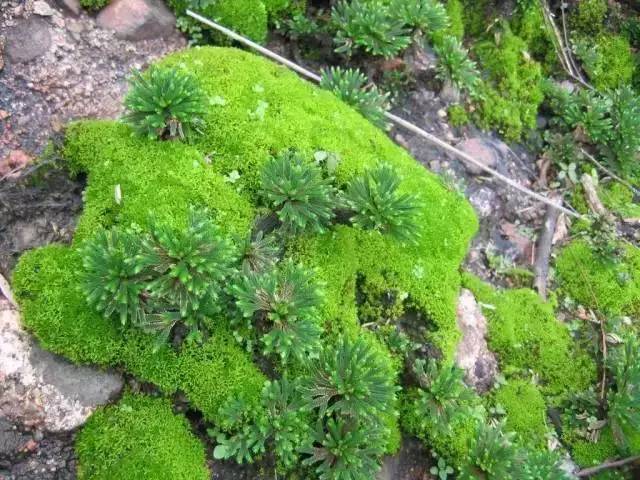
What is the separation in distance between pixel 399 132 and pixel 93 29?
3.94 metres

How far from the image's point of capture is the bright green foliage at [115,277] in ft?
13.2

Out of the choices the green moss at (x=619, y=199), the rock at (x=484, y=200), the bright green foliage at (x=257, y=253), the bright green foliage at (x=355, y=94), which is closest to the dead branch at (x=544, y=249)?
A: the rock at (x=484, y=200)

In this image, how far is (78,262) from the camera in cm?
441

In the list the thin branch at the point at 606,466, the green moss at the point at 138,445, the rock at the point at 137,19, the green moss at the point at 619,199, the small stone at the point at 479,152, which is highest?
the rock at the point at 137,19

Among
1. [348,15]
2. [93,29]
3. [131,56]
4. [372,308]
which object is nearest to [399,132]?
[348,15]

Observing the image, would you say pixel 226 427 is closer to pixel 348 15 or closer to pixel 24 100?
pixel 24 100

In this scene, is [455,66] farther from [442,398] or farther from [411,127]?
[442,398]

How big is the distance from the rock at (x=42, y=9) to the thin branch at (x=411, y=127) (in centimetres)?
149

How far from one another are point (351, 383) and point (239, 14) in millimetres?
4737

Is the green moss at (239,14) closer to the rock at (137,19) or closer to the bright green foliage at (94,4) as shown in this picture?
the rock at (137,19)

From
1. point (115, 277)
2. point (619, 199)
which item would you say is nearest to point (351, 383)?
point (115, 277)

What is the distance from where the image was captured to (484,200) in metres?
7.07

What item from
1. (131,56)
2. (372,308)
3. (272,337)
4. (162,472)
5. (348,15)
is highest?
(348,15)

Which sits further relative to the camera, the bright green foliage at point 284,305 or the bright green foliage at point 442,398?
the bright green foliage at point 442,398
